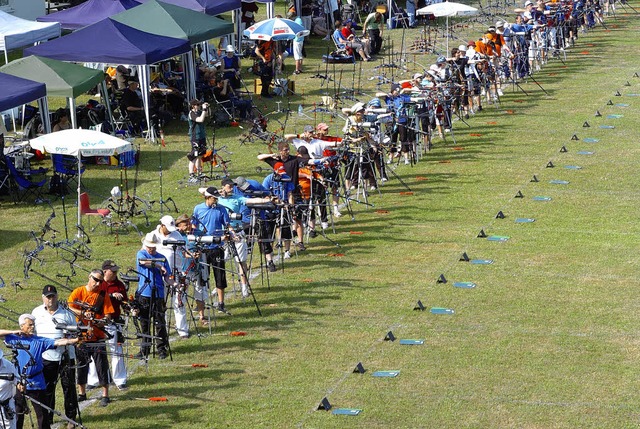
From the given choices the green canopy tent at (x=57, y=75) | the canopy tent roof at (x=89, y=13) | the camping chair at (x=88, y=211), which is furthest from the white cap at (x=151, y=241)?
the canopy tent roof at (x=89, y=13)

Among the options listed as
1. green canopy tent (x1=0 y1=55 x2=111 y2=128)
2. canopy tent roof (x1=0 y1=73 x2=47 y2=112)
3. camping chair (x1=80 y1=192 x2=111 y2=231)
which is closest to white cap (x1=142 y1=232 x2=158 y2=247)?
camping chair (x1=80 y1=192 x2=111 y2=231)

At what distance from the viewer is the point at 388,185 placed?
26.5 m

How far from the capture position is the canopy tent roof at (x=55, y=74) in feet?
91.1

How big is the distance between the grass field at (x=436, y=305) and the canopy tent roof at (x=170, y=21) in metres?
3.20

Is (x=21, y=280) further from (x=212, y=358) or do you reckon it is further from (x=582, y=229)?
(x=582, y=229)

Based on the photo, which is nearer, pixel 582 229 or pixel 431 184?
pixel 582 229

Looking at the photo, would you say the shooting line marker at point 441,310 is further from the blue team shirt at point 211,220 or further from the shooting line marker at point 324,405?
the shooting line marker at point 324,405

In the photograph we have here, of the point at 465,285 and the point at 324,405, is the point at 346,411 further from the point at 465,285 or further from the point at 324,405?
the point at 465,285

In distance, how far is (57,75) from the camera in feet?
92.2

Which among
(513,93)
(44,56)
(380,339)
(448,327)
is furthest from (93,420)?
(513,93)

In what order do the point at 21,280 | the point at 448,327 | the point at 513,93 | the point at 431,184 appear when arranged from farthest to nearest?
the point at 513,93 < the point at 431,184 < the point at 21,280 < the point at 448,327

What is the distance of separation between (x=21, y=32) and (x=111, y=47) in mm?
4432

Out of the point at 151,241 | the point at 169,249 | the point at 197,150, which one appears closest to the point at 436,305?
the point at 169,249

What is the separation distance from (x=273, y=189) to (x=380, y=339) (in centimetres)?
447
